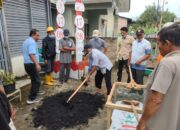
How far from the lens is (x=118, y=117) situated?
2.85 meters

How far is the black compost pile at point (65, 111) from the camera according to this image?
3609 millimetres

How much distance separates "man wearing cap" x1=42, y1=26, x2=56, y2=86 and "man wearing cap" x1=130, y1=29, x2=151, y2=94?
2.54m

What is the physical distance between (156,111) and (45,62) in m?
4.63

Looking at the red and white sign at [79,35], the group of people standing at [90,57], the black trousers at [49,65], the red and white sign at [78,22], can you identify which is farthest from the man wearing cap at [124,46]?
the black trousers at [49,65]

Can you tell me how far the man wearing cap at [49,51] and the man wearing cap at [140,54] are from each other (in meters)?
2.54

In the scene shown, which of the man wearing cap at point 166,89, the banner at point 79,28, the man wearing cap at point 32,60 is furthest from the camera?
the banner at point 79,28

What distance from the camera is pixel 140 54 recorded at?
439 centimetres

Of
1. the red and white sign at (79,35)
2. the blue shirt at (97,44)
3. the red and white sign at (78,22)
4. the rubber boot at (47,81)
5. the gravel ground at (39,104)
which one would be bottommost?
the gravel ground at (39,104)

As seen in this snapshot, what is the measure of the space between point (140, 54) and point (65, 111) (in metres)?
2.18

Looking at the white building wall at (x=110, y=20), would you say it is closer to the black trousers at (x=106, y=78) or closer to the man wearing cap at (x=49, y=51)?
the man wearing cap at (x=49, y=51)

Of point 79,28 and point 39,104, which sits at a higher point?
point 79,28

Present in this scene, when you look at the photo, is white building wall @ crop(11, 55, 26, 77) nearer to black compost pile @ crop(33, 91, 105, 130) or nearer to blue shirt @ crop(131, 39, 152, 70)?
black compost pile @ crop(33, 91, 105, 130)

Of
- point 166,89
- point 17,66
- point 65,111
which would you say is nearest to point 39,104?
point 65,111

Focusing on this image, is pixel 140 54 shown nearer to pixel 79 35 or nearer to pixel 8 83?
pixel 79 35
